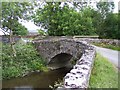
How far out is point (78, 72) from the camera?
7.33m

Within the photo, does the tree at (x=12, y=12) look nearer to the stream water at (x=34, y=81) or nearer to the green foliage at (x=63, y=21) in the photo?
the stream water at (x=34, y=81)

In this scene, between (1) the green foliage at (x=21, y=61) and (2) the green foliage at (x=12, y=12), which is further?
(1) the green foliage at (x=21, y=61)

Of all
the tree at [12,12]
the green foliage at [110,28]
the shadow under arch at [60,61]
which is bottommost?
the shadow under arch at [60,61]

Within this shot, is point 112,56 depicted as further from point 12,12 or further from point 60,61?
point 12,12

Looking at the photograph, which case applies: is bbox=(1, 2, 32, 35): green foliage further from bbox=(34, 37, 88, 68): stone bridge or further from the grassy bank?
bbox=(34, 37, 88, 68): stone bridge

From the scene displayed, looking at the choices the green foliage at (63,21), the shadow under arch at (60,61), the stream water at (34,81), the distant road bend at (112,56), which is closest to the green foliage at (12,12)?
the stream water at (34,81)

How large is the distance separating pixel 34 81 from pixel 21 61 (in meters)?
3.56

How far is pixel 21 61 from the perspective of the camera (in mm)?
21062

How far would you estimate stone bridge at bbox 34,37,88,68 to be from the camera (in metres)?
19.7

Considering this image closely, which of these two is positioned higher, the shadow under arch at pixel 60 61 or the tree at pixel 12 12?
the tree at pixel 12 12

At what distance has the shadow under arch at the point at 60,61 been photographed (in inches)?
883

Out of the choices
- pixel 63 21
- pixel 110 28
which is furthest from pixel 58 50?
pixel 110 28

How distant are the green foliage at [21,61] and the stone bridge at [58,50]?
0.60m

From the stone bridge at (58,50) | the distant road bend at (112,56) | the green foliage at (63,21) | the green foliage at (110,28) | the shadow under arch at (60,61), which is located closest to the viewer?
the distant road bend at (112,56)
